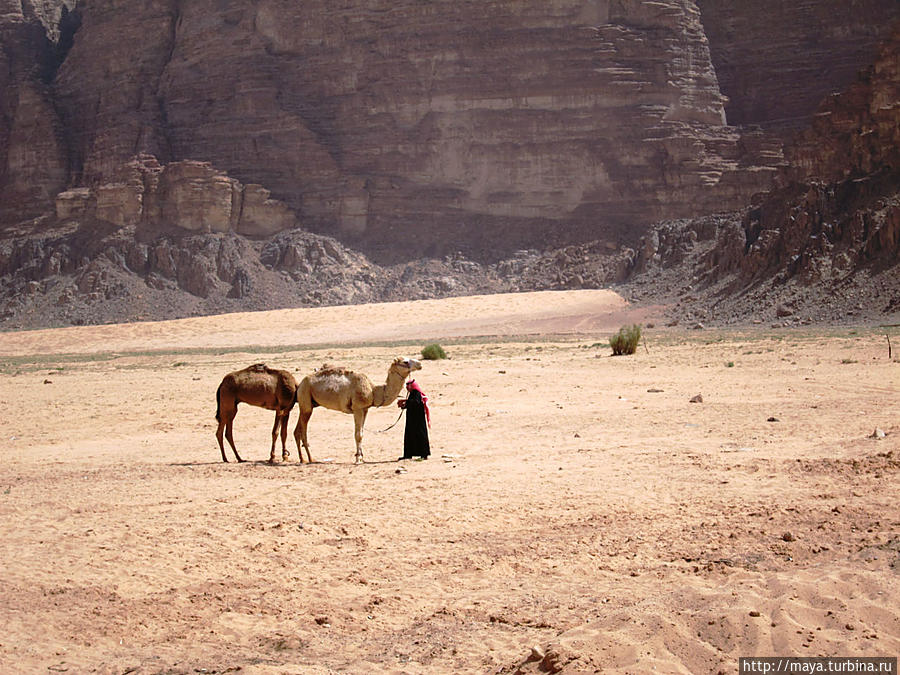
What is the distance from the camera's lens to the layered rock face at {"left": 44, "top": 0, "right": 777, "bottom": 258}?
68812 millimetres

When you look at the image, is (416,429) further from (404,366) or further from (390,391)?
(404,366)

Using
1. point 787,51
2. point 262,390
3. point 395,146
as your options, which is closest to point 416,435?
point 262,390

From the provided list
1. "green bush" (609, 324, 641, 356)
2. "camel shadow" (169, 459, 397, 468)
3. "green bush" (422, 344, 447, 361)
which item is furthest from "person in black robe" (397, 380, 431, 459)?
"green bush" (422, 344, 447, 361)

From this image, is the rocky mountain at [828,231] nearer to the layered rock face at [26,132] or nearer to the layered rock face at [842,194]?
the layered rock face at [842,194]

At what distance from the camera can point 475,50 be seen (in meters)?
71.7

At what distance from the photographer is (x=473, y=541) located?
791 centimetres

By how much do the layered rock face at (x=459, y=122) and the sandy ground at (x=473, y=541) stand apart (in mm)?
53762

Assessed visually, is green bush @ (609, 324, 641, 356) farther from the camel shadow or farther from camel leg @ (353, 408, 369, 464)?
camel leg @ (353, 408, 369, 464)

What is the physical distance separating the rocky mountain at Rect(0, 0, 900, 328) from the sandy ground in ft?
160

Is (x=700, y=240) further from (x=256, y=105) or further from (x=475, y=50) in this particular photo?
(x=256, y=105)

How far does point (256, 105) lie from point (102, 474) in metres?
65.8

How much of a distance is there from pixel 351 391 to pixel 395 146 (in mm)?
61879

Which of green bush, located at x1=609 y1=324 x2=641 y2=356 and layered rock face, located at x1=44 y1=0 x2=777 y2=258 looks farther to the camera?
layered rock face, located at x1=44 y1=0 x2=777 y2=258

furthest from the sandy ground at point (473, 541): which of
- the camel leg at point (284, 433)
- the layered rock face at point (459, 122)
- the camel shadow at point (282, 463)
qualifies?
the layered rock face at point (459, 122)
